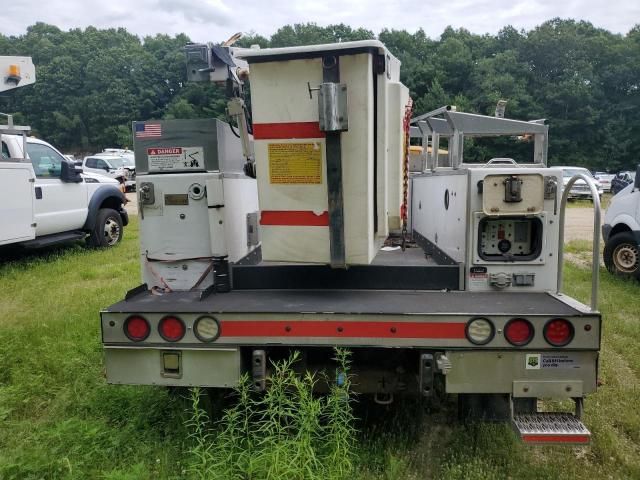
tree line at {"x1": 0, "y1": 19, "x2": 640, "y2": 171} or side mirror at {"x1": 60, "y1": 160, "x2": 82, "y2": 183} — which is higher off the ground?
tree line at {"x1": 0, "y1": 19, "x2": 640, "y2": 171}

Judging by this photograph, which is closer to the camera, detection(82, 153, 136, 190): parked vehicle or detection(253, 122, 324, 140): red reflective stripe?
detection(253, 122, 324, 140): red reflective stripe

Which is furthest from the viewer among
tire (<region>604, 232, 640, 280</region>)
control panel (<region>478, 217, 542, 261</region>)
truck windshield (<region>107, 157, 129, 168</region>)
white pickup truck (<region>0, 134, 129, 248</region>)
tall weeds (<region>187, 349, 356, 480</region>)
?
truck windshield (<region>107, 157, 129, 168</region>)

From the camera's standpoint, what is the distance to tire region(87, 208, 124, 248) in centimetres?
1091

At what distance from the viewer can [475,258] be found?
11.8 ft

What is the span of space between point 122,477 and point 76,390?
5.59ft

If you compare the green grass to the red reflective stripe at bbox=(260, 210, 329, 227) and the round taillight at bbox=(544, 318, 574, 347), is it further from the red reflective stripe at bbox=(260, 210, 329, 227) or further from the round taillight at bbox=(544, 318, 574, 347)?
Result: the red reflective stripe at bbox=(260, 210, 329, 227)

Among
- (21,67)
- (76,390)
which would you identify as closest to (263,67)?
(76,390)

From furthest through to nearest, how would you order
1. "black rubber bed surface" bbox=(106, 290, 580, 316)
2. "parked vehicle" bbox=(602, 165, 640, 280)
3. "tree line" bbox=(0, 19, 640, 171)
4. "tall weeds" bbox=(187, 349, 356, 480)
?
"tree line" bbox=(0, 19, 640, 171) → "parked vehicle" bbox=(602, 165, 640, 280) → "black rubber bed surface" bbox=(106, 290, 580, 316) → "tall weeds" bbox=(187, 349, 356, 480)

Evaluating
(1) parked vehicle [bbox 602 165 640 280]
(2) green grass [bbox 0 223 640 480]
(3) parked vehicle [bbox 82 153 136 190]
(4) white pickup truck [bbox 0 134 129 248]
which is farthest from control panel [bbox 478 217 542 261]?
(3) parked vehicle [bbox 82 153 136 190]

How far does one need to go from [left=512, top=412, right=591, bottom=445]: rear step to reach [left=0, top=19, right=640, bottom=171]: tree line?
29.2m

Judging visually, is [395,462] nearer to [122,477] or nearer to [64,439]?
[122,477]

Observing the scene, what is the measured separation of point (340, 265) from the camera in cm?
329

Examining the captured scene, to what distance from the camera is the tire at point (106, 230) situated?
10906 mm

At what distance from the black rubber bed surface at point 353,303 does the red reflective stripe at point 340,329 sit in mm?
66
